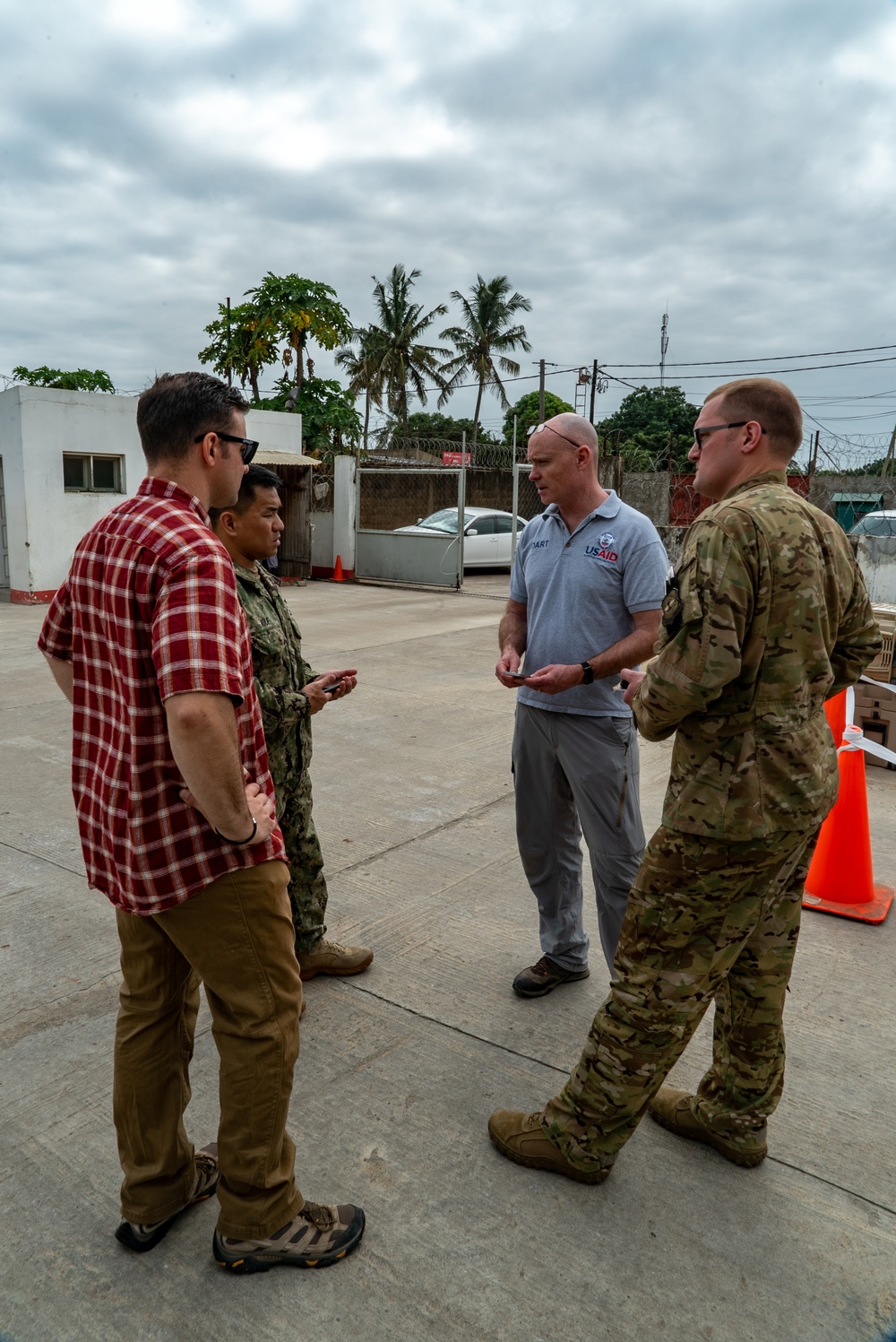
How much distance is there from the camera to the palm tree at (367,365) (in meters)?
41.1

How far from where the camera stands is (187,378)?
1864 mm

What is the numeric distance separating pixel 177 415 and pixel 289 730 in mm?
1295

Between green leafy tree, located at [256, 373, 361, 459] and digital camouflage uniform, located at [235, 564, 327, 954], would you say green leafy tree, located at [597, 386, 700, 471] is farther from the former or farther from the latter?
digital camouflage uniform, located at [235, 564, 327, 954]

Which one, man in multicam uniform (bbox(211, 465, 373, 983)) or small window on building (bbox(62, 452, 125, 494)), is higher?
small window on building (bbox(62, 452, 125, 494))

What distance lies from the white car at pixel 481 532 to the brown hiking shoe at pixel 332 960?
45.1 feet

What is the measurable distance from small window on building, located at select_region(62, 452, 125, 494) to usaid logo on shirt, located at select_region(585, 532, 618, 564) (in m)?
12.4

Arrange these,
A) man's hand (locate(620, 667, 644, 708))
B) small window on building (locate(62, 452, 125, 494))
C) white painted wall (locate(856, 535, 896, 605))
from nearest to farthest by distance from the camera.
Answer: man's hand (locate(620, 667, 644, 708)), white painted wall (locate(856, 535, 896, 605)), small window on building (locate(62, 452, 125, 494))

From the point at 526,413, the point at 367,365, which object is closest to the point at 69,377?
the point at 367,365

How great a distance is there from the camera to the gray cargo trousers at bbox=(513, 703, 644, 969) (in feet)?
9.04

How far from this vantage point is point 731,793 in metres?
1.95

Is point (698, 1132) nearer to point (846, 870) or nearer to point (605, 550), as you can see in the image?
point (605, 550)

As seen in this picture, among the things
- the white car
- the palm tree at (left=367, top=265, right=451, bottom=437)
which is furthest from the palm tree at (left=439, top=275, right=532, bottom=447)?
the white car

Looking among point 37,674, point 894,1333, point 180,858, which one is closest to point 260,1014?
point 180,858

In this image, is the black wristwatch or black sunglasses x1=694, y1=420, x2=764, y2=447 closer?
the black wristwatch
